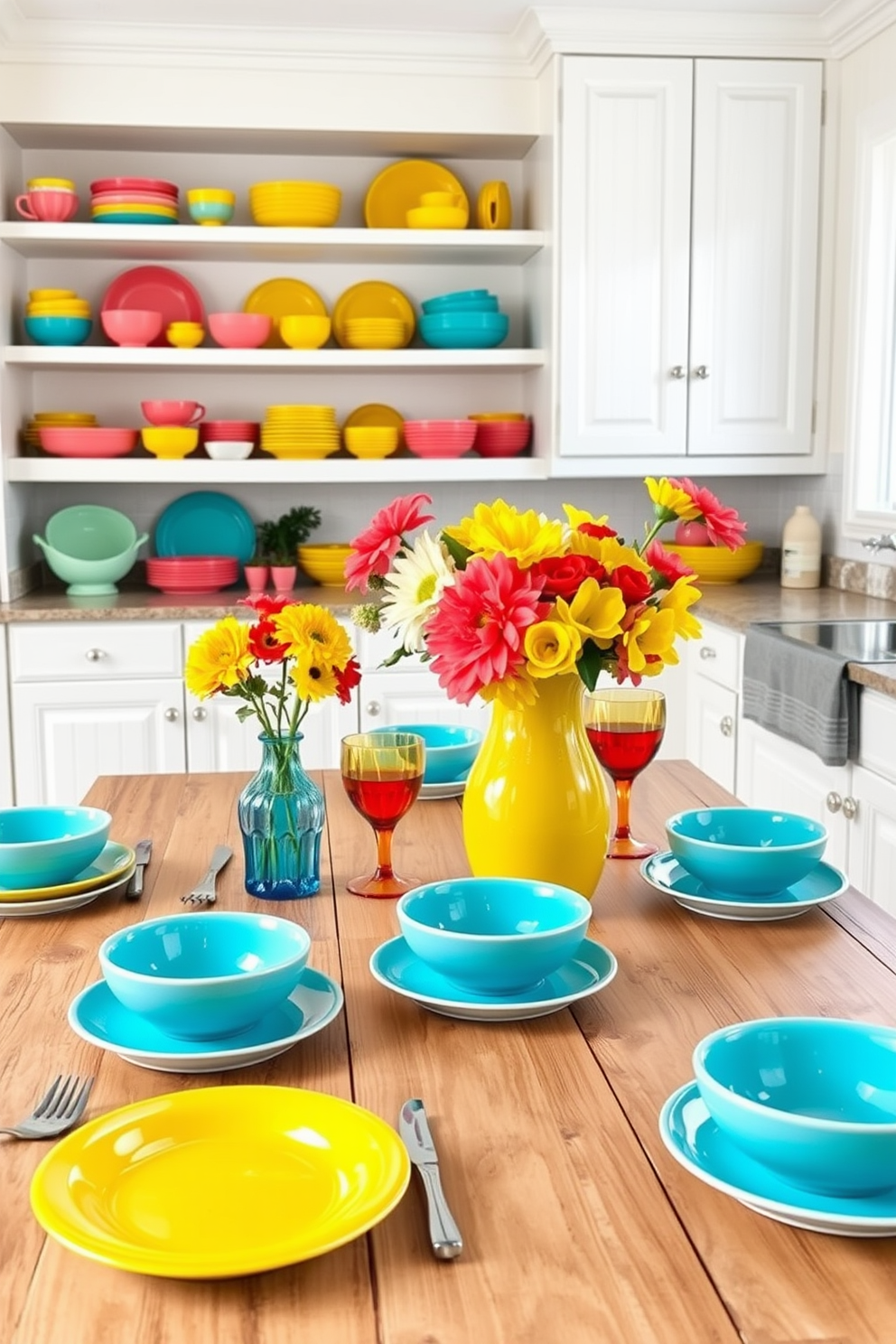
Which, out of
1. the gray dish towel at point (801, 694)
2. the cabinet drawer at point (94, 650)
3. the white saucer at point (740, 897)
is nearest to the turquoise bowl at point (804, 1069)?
the white saucer at point (740, 897)

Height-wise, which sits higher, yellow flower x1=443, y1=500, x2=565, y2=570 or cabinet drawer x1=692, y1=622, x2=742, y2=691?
yellow flower x1=443, y1=500, x2=565, y2=570

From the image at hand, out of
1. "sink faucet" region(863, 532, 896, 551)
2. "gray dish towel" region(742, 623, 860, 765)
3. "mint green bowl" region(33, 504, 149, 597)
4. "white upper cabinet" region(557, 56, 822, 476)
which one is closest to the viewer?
"gray dish towel" region(742, 623, 860, 765)

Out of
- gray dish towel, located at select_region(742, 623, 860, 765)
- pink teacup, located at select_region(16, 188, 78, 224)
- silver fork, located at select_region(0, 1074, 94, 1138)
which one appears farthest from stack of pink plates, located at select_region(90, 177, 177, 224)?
silver fork, located at select_region(0, 1074, 94, 1138)

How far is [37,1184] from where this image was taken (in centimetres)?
81

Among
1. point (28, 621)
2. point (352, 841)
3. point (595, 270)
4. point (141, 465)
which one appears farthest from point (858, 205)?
point (352, 841)

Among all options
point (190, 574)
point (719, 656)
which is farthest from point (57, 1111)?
point (190, 574)

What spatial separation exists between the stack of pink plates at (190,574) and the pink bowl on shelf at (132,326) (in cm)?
61

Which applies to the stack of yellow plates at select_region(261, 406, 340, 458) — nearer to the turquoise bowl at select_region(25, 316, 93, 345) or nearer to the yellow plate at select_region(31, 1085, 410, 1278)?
the turquoise bowl at select_region(25, 316, 93, 345)

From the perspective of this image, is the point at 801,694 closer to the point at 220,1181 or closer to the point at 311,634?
the point at 311,634

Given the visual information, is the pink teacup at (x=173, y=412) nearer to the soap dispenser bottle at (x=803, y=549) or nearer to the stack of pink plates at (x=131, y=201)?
the stack of pink plates at (x=131, y=201)

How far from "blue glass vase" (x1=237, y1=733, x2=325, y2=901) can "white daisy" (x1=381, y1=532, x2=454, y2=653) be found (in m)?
0.18

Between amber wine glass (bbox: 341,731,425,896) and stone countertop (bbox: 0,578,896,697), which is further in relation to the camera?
stone countertop (bbox: 0,578,896,697)

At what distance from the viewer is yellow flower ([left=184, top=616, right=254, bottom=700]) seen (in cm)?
138

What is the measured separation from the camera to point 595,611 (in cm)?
129
